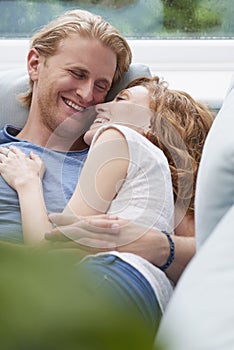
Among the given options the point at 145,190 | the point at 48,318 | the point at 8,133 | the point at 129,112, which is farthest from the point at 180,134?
the point at 48,318

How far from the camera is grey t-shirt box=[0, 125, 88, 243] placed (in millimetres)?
1600

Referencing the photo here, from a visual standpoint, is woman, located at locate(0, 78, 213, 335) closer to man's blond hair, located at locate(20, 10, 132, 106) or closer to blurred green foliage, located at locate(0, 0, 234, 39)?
man's blond hair, located at locate(20, 10, 132, 106)

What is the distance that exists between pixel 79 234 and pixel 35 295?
1.27m

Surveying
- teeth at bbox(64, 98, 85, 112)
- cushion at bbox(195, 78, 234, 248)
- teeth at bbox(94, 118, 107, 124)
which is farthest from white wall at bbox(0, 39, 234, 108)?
cushion at bbox(195, 78, 234, 248)

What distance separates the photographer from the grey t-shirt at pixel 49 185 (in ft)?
5.25

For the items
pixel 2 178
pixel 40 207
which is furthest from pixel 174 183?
pixel 2 178

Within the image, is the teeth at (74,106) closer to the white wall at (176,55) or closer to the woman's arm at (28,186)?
the woman's arm at (28,186)

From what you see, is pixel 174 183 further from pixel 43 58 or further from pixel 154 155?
pixel 43 58

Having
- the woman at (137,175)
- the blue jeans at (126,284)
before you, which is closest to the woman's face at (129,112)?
the woman at (137,175)

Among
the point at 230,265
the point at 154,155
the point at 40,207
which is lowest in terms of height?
the point at 40,207

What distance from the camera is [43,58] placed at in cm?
199

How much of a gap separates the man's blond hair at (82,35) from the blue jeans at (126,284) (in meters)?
0.85

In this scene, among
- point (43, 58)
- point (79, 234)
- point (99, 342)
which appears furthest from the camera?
point (43, 58)

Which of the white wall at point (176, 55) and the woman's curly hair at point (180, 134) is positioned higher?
the woman's curly hair at point (180, 134)
